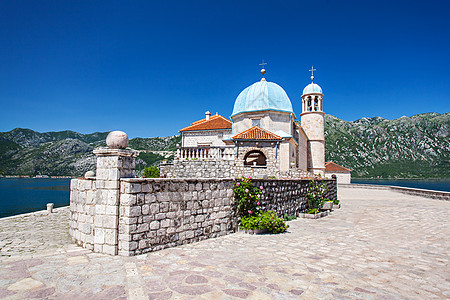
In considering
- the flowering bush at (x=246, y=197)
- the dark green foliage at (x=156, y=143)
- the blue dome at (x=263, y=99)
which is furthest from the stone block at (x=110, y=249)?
the dark green foliage at (x=156, y=143)

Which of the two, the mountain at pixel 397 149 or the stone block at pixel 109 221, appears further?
the mountain at pixel 397 149

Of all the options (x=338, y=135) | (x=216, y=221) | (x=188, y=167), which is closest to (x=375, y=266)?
(x=216, y=221)

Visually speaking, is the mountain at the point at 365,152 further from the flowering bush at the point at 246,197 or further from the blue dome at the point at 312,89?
the flowering bush at the point at 246,197

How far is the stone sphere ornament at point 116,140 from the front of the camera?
5766 mm

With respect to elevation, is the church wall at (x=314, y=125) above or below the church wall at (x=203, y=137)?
above

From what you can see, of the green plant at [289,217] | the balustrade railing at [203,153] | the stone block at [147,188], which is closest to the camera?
the stone block at [147,188]

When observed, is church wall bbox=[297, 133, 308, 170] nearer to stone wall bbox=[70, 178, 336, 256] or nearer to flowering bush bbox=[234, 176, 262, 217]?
flowering bush bbox=[234, 176, 262, 217]

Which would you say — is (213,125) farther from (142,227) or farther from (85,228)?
(142,227)

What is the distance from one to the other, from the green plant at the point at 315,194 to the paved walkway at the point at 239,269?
434 centimetres

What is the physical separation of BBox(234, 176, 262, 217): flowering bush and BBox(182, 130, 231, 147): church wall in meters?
19.0

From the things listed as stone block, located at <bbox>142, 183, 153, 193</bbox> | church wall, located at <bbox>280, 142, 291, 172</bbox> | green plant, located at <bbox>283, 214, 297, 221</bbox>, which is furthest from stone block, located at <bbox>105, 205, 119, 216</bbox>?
church wall, located at <bbox>280, 142, 291, 172</bbox>

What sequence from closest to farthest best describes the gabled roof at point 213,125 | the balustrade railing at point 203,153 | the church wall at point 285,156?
the balustrade railing at point 203,153 → the church wall at point 285,156 → the gabled roof at point 213,125

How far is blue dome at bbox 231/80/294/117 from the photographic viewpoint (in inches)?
916

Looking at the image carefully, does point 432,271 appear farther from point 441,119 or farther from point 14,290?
point 441,119
